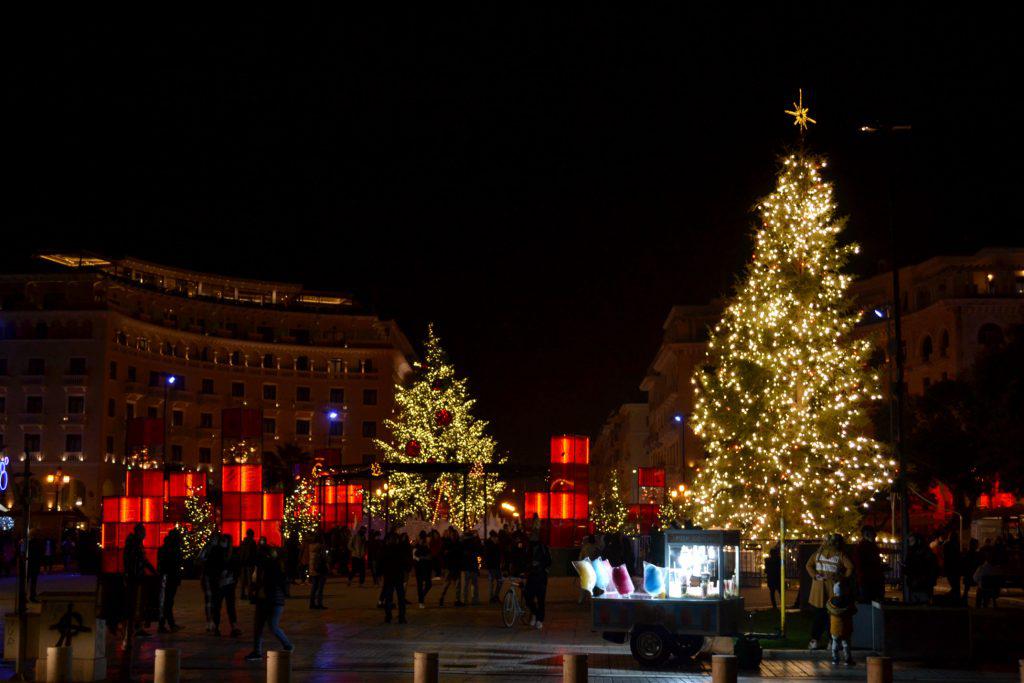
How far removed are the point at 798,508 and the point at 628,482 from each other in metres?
112

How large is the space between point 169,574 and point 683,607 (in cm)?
1015

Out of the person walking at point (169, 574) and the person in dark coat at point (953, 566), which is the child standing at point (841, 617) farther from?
the person in dark coat at point (953, 566)

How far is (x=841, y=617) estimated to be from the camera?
1791 cm

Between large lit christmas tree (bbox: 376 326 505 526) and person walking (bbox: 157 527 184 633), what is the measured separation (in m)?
49.6

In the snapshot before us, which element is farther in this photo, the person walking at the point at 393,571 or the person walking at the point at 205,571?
the person walking at the point at 393,571

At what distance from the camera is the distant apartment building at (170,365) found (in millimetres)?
89000

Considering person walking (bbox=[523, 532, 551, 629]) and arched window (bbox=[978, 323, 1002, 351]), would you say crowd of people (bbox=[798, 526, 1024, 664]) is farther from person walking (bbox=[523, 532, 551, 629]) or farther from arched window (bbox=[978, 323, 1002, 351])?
arched window (bbox=[978, 323, 1002, 351])

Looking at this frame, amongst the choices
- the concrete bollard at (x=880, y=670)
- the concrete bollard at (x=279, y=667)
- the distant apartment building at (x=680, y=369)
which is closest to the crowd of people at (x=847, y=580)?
the concrete bollard at (x=880, y=670)

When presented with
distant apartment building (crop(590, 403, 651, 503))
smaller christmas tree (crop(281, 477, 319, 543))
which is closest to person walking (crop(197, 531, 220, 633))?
smaller christmas tree (crop(281, 477, 319, 543))

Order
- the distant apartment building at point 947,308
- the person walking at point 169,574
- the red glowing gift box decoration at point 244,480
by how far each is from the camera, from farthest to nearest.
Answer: the distant apartment building at point 947,308, the red glowing gift box decoration at point 244,480, the person walking at point 169,574

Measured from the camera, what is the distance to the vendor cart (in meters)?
17.2

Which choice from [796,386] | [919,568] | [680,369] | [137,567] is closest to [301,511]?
[796,386]

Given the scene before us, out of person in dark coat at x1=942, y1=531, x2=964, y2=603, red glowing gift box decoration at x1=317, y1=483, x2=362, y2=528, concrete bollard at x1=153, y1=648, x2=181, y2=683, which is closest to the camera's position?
concrete bollard at x1=153, y1=648, x2=181, y2=683

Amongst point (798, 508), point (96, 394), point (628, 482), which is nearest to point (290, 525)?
point (798, 508)
